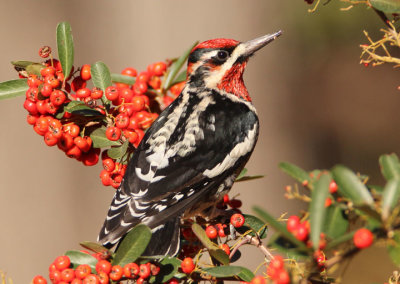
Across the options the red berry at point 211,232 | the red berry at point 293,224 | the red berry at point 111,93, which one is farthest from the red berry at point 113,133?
the red berry at point 293,224

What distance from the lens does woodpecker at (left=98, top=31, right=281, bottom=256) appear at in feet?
8.64

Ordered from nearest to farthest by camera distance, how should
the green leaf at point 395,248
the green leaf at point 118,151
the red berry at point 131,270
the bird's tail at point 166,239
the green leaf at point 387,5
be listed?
the green leaf at point 395,248 → the green leaf at point 387,5 → the red berry at point 131,270 → the bird's tail at point 166,239 → the green leaf at point 118,151

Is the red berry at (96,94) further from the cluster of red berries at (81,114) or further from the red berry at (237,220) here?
the red berry at (237,220)

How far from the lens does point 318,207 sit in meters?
1.42

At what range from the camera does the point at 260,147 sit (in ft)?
28.0

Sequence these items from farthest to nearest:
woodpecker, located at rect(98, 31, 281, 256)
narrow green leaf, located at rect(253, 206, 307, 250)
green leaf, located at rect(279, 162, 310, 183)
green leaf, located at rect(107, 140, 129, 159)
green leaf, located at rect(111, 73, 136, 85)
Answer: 1. green leaf, located at rect(111, 73, 136, 85)
2. woodpecker, located at rect(98, 31, 281, 256)
3. green leaf, located at rect(107, 140, 129, 159)
4. green leaf, located at rect(279, 162, 310, 183)
5. narrow green leaf, located at rect(253, 206, 307, 250)

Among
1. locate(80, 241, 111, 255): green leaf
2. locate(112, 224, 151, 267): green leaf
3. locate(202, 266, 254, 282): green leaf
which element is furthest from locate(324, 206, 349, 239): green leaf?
locate(80, 241, 111, 255): green leaf

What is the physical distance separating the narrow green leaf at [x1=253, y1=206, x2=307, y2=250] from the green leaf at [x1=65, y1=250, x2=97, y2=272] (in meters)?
0.93

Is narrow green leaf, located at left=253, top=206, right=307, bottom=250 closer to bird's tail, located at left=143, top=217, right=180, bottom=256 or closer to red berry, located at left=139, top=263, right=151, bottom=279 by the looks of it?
red berry, located at left=139, top=263, right=151, bottom=279

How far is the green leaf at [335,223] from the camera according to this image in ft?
5.02

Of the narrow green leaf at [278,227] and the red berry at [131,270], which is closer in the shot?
the narrow green leaf at [278,227]

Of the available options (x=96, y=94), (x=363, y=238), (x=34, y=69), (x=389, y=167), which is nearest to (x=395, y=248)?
(x=363, y=238)

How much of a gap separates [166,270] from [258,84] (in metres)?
6.75

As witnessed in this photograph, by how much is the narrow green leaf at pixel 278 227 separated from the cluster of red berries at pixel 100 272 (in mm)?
694
